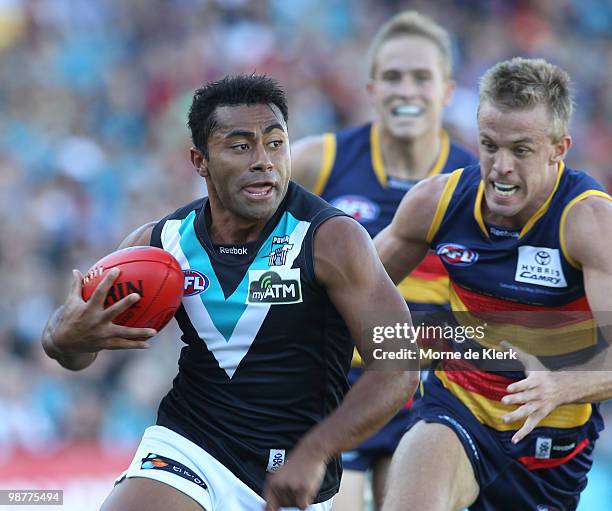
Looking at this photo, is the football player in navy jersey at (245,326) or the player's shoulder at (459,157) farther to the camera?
the player's shoulder at (459,157)

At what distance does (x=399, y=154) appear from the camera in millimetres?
8031

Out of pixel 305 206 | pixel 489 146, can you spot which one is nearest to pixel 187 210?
pixel 305 206

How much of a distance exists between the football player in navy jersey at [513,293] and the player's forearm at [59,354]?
4.97ft

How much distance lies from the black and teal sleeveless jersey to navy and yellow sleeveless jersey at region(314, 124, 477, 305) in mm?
2452

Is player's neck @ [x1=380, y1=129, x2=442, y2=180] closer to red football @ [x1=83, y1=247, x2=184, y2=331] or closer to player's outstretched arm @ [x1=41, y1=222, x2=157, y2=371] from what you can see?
red football @ [x1=83, y1=247, x2=184, y2=331]

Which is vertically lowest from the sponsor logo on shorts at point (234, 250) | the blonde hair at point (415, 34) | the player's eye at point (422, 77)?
the sponsor logo on shorts at point (234, 250)

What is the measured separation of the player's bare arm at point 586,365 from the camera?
5055 mm

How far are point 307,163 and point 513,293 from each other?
2458mm

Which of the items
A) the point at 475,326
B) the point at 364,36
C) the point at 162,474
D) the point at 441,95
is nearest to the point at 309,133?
the point at 364,36

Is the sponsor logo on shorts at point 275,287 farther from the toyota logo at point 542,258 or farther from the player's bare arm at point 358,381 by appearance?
the toyota logo at point 542,258

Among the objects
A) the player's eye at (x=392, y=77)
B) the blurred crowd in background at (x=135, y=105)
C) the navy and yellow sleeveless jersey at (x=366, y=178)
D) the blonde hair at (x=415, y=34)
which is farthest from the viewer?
the blurred crowd in background at (x=135, y=105)

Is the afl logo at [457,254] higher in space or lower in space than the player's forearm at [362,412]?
higher

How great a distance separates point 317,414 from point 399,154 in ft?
10.4

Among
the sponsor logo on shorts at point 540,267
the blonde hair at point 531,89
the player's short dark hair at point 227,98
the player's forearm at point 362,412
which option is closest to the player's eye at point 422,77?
the blonde hair at point 531,89
